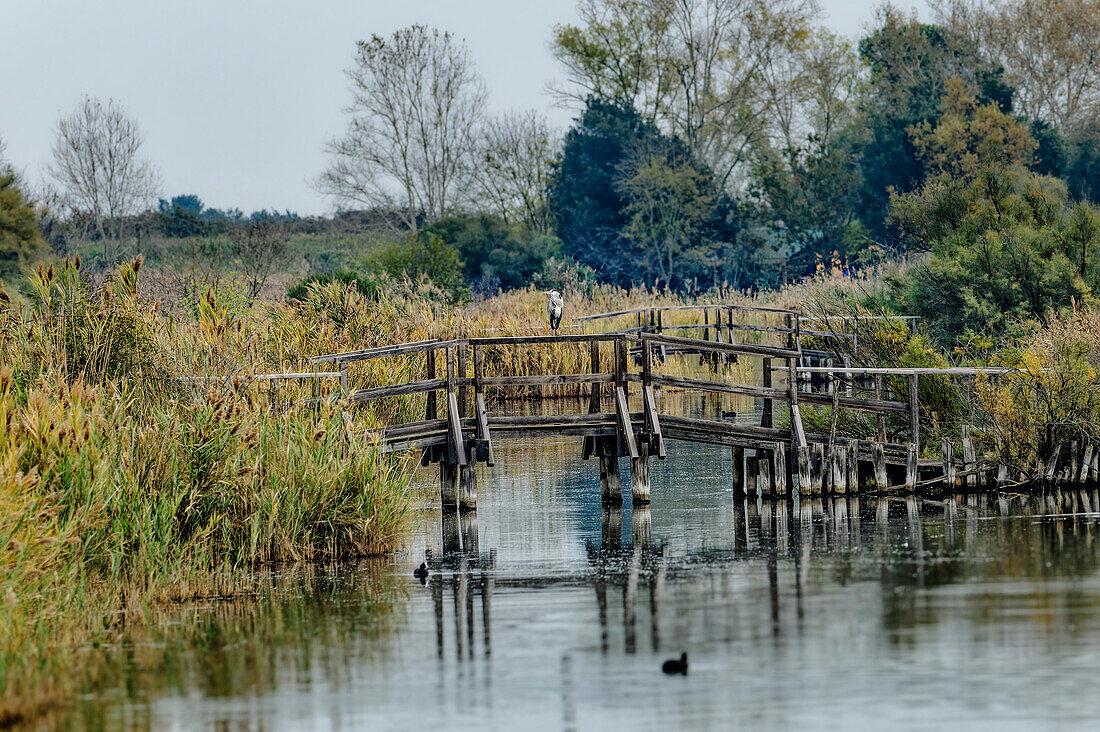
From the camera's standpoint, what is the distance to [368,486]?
13703mm

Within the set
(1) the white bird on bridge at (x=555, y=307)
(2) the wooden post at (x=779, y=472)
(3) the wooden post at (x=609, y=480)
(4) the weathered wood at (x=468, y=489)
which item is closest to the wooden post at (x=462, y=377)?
(4) the weathered wood at (x=468, y=489)

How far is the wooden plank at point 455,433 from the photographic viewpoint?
16.5 metres

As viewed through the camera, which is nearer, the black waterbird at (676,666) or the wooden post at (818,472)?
the black waterbird at (676,666)

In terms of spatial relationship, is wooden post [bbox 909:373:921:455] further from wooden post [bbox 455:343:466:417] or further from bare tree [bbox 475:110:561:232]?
bare tree [bbox 475:110:561:232]

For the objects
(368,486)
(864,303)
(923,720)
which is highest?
(864,303)

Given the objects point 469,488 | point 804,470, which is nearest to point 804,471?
point 804,470

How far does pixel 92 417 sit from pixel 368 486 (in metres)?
2.81

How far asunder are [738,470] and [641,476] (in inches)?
57.4

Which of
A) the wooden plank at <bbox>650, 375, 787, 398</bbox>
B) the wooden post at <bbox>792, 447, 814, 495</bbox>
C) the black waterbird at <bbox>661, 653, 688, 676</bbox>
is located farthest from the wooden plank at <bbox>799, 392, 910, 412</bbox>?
the black waterbird at <bbox>661, 653, 688, 676</bbox>

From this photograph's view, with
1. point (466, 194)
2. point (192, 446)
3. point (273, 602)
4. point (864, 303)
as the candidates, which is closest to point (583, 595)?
point (273, 602)

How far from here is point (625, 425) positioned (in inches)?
649

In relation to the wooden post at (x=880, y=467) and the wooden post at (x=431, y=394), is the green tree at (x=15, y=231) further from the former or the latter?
the wooden post at (x=880, y=467)

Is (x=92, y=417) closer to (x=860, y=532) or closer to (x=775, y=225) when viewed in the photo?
(x=860, y=532)

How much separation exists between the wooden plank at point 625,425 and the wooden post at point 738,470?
4.97ft
